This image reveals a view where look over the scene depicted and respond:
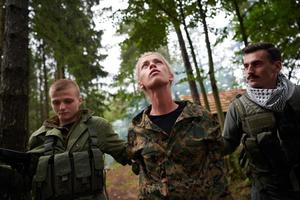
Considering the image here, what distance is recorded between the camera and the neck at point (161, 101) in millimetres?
2621

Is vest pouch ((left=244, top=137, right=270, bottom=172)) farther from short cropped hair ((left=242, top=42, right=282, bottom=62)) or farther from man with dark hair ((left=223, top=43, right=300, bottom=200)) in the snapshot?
short cropped hair ((left=242, top=42, right=282, bottom=62))

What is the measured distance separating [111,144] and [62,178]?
57 cm

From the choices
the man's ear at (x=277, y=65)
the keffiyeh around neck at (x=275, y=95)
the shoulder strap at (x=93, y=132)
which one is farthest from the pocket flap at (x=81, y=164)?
the man's ear at (x=277, y=65)

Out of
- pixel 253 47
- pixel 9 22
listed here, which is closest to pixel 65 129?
pixel 9 22

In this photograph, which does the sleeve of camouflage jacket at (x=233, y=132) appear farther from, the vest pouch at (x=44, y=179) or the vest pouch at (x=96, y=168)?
the vest pouch at (x=44, y=179)

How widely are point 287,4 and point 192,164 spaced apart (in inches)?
214

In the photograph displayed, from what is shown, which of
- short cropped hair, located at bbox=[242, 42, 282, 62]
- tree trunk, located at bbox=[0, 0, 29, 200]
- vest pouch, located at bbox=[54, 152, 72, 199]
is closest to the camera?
vest pouch, located at bbox=[54, 152, 72, 199]

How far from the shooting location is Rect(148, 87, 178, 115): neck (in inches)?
103

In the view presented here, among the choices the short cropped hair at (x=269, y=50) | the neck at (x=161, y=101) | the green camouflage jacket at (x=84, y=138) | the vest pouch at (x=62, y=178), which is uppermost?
the short cropped hair at (x=269, y=50)

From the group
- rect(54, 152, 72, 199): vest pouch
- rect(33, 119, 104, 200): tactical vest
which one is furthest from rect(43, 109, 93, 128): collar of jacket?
rect(54, 152, 72, 199): vest pouch

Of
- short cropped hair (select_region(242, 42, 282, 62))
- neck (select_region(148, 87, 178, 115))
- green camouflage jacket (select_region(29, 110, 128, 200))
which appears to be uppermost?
short cropped hair (select_region(242, 42, 282, 62))

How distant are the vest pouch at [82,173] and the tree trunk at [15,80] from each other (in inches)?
32.8

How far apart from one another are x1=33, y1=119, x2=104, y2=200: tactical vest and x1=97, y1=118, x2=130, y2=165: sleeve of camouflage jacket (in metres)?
0.20

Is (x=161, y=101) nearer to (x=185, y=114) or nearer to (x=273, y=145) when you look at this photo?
→ (x=185, y=114)
